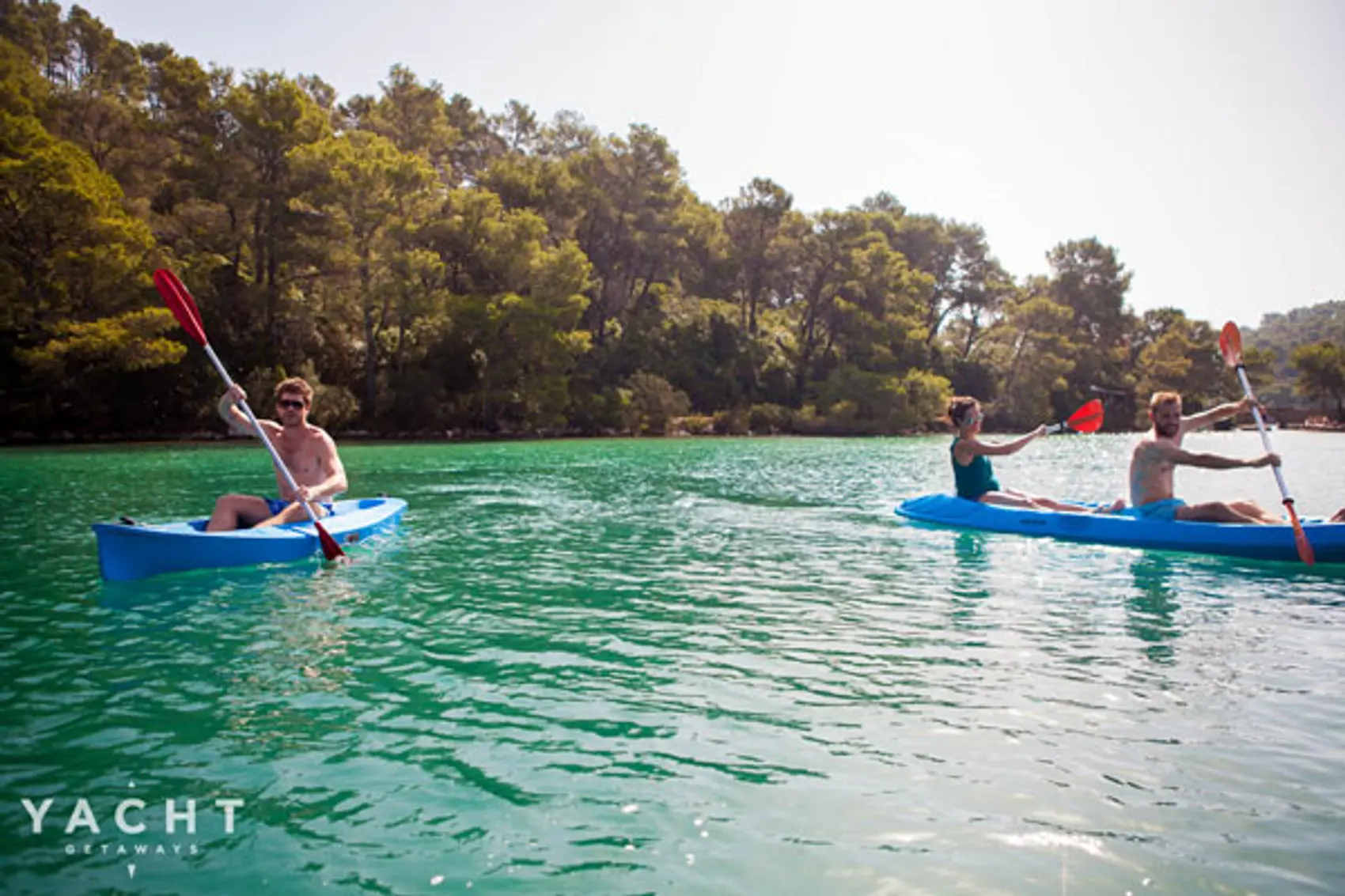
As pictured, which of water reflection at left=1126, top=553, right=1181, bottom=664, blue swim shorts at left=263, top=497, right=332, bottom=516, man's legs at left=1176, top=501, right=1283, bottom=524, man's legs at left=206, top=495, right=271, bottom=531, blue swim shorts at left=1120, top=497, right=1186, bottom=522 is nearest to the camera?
water reflection at left=1126, top=553, right=1181, bottom=664

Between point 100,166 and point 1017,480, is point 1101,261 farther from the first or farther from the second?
point 100,166

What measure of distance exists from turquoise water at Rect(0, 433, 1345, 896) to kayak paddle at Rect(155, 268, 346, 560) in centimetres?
46

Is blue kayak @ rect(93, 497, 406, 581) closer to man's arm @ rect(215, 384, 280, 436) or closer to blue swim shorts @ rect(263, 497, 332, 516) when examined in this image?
blue swim shorts @ rect(263, 497, 332, 516)

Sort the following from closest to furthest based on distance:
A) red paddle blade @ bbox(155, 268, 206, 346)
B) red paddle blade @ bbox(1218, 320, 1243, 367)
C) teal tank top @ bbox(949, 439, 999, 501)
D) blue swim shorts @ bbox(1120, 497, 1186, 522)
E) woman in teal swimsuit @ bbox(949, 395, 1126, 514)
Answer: red paddle blade @ bbox(155, 268, 206, 346) → blue swim shorts @ bbox(1120, 497, 1186, 522) → red paddle blade @ bbox(1218, 320, 1243, 367) → woman in teal swimsuit @ bbox(949, 395, 1126, 514) → teal tank top @ bbox(949, 439, 999, 501)

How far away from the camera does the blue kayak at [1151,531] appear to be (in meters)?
8.26

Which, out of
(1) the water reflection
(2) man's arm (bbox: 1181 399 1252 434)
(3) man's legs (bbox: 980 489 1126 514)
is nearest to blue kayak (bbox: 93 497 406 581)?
(1) the water reflection

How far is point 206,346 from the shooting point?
8.52 metres

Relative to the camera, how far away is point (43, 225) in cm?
2912

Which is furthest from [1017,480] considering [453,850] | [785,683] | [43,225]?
[43,225]

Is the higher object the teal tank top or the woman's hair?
the woman's hair

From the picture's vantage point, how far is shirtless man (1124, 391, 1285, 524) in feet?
28.8

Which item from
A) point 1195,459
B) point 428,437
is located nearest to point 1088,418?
point 1195,459

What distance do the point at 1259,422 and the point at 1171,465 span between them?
90cm

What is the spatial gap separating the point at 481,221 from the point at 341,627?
3584cm
